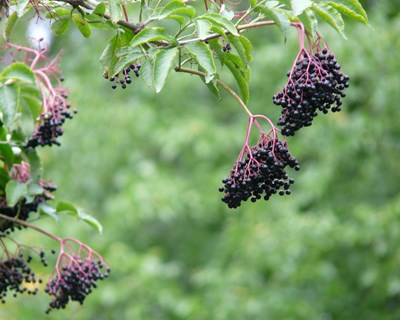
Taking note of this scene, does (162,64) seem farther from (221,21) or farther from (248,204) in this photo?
(248,204)

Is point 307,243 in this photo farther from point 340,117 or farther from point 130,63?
point 130,63

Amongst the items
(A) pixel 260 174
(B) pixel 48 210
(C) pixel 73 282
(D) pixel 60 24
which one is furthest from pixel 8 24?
(A) pixel 260 174

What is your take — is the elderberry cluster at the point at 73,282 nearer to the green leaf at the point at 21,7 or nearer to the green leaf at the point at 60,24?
the green leaf at the point at 60,24

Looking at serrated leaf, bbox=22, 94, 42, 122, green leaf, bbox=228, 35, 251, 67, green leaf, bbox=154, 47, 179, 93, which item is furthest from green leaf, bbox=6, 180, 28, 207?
green leaf, bbox=228, 35, 251, 67

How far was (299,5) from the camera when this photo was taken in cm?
239

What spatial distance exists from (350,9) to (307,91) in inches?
13.5

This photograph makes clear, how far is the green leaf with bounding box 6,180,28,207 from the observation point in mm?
2994

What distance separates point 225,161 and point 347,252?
5.85ft

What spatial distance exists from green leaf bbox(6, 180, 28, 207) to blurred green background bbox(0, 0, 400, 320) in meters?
4.65

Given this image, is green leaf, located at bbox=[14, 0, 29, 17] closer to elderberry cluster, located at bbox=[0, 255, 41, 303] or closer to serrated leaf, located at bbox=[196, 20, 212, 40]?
serrated leaf, located at bbox=[196, 20, 212, 40]

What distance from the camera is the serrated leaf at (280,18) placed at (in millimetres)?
2436

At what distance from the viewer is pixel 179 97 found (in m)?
9.74

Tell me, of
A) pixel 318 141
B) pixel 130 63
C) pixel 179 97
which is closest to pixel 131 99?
pixel 179 97

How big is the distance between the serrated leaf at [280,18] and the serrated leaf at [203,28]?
18 centimetres
